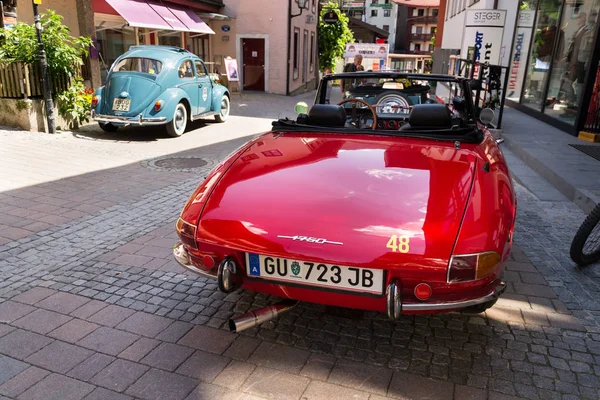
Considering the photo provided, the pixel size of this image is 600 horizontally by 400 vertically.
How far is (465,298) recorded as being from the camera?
92.6 inches

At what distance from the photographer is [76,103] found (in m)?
9.77

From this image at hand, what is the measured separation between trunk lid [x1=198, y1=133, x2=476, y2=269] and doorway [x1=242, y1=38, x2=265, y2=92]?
1967 centimetres

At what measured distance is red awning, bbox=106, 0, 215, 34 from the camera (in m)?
13.9

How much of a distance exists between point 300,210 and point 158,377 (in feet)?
3.75

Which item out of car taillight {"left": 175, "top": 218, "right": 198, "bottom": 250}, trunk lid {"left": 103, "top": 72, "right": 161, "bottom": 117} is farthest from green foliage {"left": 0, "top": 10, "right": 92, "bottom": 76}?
car taillight {"left": 175, "top": 218, "right": 198, "bottom": 250}

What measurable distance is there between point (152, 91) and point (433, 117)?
277 inches

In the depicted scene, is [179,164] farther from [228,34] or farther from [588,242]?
[228,34]

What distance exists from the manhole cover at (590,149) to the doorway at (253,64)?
15.7 metres

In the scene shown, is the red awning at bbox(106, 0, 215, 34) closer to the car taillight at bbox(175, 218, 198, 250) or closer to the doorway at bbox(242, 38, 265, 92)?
the doorway at bbox(242, 38, 265, 92)

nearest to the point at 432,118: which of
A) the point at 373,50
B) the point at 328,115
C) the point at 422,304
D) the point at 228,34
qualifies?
the point at 328,115

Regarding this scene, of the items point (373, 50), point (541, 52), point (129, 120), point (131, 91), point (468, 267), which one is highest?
point (373, 50)

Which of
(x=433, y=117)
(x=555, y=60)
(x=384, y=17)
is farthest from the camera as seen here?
(x=384, y=17)

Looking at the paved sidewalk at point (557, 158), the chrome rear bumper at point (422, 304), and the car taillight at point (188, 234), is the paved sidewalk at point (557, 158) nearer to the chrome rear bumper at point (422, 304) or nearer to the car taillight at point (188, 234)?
the chrome rear bumper at point (422, 304)

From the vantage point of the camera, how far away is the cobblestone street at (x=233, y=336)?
241 centimetres
